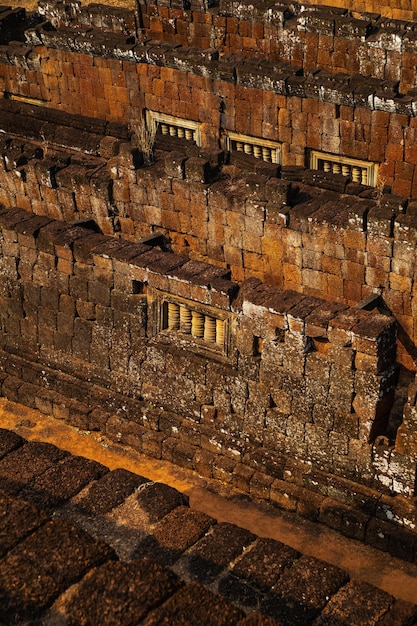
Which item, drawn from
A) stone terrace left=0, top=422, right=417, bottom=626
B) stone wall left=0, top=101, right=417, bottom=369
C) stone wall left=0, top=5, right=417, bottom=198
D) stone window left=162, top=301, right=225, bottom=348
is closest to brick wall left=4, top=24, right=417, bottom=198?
stone wall left=0, top=5, right=417, bottom=198

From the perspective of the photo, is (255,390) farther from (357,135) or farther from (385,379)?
(357,135)

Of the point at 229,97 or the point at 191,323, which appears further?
the point at 229,97

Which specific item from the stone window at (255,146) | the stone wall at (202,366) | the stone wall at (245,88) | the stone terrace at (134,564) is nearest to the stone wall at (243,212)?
the stone wall at (202,366)

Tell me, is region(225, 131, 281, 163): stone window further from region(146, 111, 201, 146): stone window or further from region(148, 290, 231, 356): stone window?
region(148, 290, 231, 356): stone window

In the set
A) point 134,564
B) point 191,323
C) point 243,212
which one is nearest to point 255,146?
point 243,212

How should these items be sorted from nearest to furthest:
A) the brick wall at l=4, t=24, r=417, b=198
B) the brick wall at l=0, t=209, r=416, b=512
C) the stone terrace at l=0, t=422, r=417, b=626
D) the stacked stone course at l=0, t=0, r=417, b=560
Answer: the stone terrace at l=0, t=422, r=417, b=626 → the brick wall at l=0, t=209, r=416, b=512 → the stacked stone course at l=0, t=0, r=417, b=560 → the brick wall at l=4, t=24, r=417, b=198

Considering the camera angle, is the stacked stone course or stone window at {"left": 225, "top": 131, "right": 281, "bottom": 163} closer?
the stacked stone course

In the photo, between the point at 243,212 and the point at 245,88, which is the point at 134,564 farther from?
the point at 245,88
